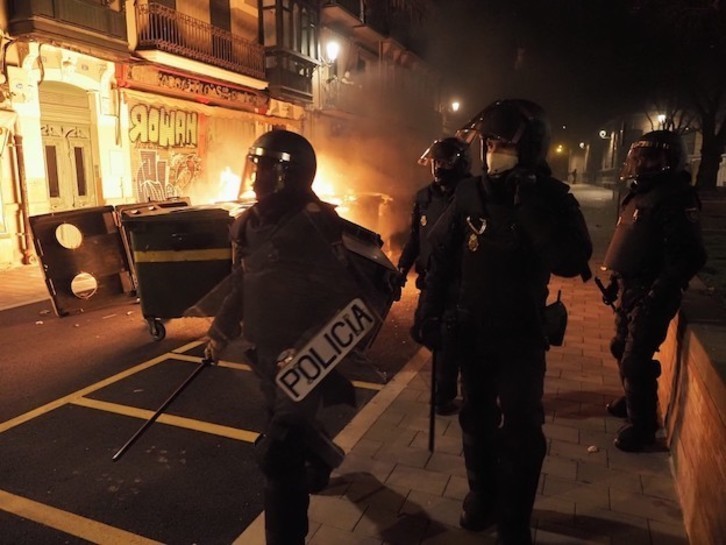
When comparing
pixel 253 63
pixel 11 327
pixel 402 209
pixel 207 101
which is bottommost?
pixel 11 327

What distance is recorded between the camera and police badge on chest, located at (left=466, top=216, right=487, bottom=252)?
101 inches

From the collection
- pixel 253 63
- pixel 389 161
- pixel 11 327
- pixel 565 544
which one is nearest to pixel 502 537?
pixel 565 544

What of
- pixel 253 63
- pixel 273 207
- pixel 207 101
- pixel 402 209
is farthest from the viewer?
pixel 253 63

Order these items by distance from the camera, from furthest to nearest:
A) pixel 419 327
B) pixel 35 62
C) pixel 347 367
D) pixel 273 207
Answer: pixel 35 62 < pixel 419 327 < pixel 347 367 < pixel 273 207

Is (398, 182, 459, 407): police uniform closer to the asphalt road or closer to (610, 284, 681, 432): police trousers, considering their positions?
the asphalt road

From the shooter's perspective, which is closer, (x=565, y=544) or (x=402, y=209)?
(x=565, y=544)

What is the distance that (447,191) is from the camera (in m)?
4.25

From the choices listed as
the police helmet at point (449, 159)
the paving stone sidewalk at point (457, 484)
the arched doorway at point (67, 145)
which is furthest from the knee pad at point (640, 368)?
the arched doorway at point (67, 145)

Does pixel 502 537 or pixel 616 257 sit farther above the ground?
pixel 616 257

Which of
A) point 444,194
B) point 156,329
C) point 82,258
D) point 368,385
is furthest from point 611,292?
point 82,258

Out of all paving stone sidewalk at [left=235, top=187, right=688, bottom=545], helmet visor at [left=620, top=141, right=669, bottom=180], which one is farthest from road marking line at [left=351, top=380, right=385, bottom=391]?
helmet visor at [left=620, top=141, right=669, bottom=180]

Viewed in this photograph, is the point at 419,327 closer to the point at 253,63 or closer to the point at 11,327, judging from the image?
the point at 11,327

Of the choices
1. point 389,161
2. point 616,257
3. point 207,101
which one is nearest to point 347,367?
point 616,257

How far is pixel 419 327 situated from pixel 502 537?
1.03 metres
